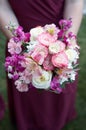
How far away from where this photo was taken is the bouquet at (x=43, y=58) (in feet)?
5.32

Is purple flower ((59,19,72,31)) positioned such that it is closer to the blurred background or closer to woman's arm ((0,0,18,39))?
woman's arm ((0,0,18,39))

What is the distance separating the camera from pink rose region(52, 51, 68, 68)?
1602mm

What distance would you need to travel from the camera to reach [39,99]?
249cm

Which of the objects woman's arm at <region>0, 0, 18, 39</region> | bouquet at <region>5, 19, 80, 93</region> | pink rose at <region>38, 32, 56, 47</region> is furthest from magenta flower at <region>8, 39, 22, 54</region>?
woman's arm at <region>0, 0, 18, 39</region>

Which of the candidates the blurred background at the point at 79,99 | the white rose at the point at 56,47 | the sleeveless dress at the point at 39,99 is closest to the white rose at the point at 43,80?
the white rose at the point at 56,47

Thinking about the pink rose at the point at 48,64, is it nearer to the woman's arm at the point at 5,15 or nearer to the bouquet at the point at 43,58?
the bouquet at the point at 43,58

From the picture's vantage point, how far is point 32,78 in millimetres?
1678

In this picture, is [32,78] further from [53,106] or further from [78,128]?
[78,128]

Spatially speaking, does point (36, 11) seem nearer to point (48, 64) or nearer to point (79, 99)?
point (48, 64)

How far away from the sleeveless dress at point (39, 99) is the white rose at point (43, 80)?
0.48 metres

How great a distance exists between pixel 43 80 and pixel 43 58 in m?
0.11

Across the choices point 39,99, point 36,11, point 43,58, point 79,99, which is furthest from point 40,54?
point 79,99

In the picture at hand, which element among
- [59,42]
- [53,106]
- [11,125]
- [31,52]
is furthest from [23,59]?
[11,125]

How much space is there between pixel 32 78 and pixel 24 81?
0.16 ft
